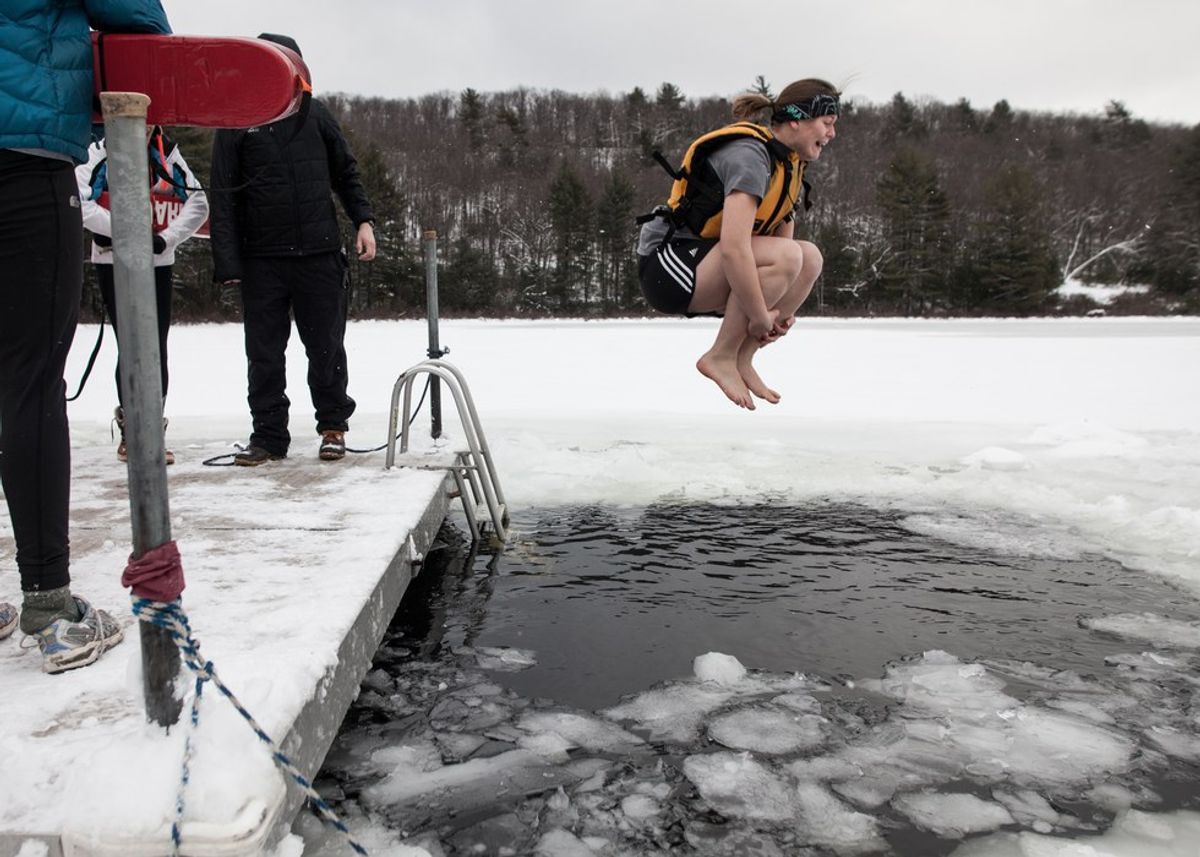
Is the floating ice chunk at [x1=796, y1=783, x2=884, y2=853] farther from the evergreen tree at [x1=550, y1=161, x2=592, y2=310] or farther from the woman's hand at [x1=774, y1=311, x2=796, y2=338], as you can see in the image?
the evergreen tree at [x1=550, y1=161, x2=592, y2=310]

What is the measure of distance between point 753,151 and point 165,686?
2.41m

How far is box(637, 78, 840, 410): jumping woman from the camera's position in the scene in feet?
9.52

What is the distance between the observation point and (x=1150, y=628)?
9.36 ft

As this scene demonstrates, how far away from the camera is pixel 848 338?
57.9ft

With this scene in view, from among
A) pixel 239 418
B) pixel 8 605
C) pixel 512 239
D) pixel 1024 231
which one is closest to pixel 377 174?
pixel 512 239

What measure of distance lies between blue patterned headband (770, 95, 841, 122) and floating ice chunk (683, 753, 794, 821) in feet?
7.39

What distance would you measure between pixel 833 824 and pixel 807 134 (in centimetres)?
237

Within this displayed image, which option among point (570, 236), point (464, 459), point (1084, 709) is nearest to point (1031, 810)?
point (1084, 709)

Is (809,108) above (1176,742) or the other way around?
above

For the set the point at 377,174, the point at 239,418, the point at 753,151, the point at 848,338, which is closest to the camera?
the point at 753,151

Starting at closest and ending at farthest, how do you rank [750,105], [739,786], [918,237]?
1. [739,786]
2. [750,105]
3. [918,237]

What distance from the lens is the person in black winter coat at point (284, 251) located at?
394 centimetres

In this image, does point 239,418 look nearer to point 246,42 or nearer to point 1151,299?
point 246,42

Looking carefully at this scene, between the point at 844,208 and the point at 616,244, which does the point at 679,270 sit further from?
the point at 844,208
